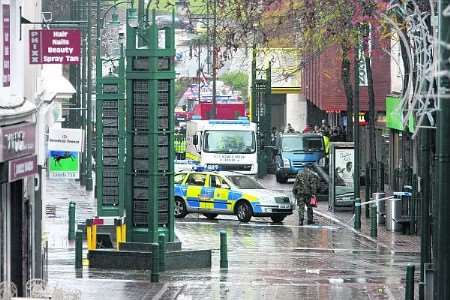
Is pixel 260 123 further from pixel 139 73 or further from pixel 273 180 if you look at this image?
pixel 139 73

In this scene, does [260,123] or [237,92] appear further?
[237,92]

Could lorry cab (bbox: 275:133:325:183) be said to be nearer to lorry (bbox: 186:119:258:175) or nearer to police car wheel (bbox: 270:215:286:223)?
lorry (bbox: 186:119:258:175)

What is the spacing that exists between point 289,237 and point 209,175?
5148 millimetres

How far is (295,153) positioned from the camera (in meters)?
58.8

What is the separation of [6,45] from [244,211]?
20.0m

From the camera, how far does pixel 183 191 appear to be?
39.9m

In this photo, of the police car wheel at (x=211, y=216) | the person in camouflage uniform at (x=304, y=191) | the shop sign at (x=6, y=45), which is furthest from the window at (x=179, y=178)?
the shop sign at (x=6, y=45)

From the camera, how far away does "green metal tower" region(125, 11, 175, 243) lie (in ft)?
88.3

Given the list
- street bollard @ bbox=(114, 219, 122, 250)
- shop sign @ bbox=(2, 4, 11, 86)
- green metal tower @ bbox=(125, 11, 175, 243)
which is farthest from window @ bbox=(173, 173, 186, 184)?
shop sign @ bbox=(2, 4, 11, 86)

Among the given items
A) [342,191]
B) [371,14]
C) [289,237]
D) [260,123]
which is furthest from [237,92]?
[371,14]

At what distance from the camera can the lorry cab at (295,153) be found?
58031mm

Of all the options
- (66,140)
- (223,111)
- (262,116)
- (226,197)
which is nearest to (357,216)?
(226,197)

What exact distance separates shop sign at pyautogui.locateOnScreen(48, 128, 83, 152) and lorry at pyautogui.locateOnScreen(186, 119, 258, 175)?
94.0 feet

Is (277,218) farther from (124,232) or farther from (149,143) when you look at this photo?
(149,143)
